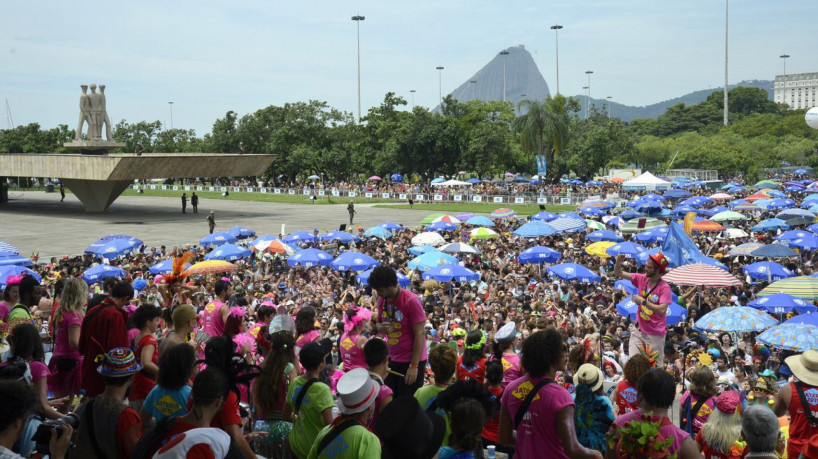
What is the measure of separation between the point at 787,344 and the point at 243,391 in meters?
7.02

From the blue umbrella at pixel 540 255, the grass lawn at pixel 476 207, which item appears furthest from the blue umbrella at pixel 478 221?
the grass lawn at pixel 476 207

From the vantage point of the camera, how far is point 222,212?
46.4m

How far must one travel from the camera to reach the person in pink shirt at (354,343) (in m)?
6.59

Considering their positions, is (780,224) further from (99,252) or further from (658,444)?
(658,444)

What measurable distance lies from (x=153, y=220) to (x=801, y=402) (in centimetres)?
4033

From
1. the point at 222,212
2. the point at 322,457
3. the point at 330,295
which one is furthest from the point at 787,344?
the point at 222,212

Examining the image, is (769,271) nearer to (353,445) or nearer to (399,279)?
(399,279)

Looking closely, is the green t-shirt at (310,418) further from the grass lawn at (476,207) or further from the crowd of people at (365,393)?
the grass lawn at (476,207)

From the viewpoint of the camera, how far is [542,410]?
13.4ft

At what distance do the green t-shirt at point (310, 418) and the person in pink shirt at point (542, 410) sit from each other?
44.0 inches

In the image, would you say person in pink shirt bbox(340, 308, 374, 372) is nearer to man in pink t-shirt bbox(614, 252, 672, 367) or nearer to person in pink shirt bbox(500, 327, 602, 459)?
person in pink shirt bbox(500, 327, 602, 459)

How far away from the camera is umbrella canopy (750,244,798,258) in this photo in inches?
693

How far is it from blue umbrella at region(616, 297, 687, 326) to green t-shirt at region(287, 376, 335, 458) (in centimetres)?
825

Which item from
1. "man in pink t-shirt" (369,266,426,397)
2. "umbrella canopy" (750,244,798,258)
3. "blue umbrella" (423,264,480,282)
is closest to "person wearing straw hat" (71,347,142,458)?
"man in pink t-shirt" (369,266,426,397)
